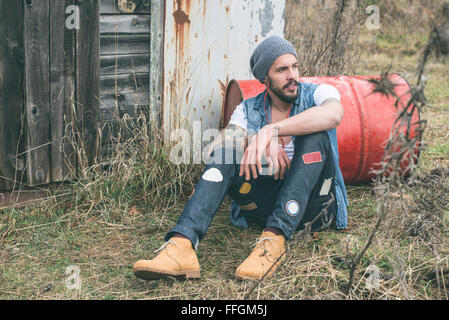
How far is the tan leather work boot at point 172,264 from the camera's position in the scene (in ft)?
9.06

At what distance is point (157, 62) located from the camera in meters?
4.16

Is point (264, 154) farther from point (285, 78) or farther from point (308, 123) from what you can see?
point (285, 78)

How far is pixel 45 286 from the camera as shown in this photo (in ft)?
9.61

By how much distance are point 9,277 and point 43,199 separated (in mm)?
928

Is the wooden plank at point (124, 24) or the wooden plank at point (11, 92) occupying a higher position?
the wooden plank at point (124, 24)

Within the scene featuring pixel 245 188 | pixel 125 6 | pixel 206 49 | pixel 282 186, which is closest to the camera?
pixel 282 186

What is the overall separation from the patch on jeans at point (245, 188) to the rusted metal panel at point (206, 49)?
3.75 ft

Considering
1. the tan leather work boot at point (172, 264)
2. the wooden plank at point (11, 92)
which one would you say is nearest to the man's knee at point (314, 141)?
the tan leather work boot at point (172, 264)

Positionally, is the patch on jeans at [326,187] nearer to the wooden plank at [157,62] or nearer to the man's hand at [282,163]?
the man's hand at [282,163]

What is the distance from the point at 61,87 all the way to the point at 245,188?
1.57 meters

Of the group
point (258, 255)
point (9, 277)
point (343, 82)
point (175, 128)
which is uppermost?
point (343, 82)

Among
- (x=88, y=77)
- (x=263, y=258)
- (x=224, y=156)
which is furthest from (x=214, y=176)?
(x=88, y=77)
